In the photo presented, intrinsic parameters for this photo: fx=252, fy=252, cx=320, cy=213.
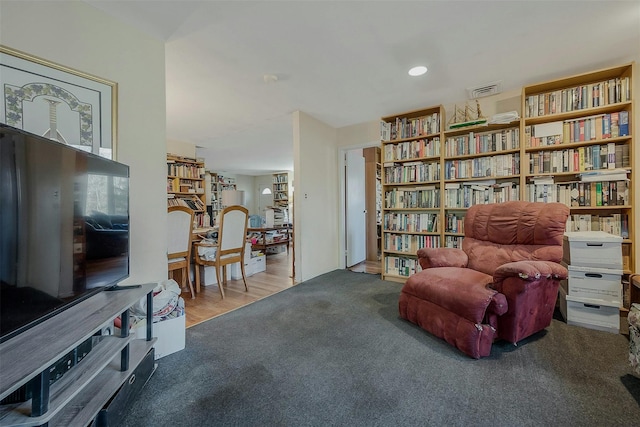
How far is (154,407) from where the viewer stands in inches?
49.2

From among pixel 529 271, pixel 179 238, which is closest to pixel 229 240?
pixel 179 238

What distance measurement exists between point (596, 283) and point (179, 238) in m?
3.88

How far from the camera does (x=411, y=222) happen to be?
3.33 metres

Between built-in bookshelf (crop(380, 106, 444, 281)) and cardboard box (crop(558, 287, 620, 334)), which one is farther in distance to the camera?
built-in bookshelf (crop(380, 106, 444, 281))

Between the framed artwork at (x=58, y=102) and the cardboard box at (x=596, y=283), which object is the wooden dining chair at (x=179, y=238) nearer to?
the framed artwork at (x=58, y=102)

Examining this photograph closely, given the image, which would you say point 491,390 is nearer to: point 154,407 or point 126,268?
point 154,407

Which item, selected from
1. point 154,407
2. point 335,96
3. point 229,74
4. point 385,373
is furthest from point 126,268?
point 335,96

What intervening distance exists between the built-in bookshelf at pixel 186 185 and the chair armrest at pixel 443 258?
13.9 feet

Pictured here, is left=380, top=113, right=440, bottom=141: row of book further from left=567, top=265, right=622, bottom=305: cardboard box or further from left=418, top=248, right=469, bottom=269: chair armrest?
left=567, top=265, right=622, bottom=305: cardboard box

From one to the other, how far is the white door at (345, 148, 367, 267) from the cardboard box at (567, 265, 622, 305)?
8.81ft

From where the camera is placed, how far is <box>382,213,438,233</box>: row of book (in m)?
3.20

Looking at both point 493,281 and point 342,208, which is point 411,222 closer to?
point 342,208

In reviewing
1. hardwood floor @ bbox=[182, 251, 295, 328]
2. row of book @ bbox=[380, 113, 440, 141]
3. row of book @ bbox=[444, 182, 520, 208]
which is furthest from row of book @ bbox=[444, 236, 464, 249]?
hardwood floor @ bbox=[182, 251, 295, 328]

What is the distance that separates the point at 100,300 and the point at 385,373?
1600 millimetres
